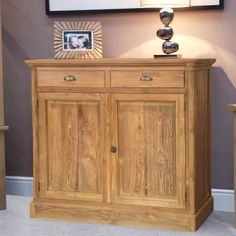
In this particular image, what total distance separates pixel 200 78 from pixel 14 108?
1.45 m

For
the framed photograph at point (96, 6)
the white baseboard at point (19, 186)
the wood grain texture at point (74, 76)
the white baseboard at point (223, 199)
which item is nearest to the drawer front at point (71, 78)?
the wood grain texture at point (74, 76)

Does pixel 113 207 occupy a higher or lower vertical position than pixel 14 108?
lower

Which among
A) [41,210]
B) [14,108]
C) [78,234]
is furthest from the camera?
[14,108]

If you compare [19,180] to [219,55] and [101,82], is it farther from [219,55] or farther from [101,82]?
[219,55]

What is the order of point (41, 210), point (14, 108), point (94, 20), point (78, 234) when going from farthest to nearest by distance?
point (14, 108)
point (94, 20)
point (41, 210)
point (78, 234)

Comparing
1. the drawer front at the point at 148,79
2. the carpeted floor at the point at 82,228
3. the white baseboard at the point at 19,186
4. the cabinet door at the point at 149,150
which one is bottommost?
the carpeted floor at the point at 82,228

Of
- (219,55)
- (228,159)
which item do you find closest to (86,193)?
(228,159)

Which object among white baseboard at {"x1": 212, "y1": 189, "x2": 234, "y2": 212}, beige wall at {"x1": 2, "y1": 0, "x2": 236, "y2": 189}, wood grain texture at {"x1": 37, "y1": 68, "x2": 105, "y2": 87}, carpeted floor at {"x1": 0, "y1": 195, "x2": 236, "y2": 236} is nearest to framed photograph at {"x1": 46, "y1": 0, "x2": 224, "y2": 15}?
beige wall at {"x1": 2, "y1": 0, "x2": 236, "y2": 189}

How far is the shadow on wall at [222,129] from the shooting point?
12.3ft

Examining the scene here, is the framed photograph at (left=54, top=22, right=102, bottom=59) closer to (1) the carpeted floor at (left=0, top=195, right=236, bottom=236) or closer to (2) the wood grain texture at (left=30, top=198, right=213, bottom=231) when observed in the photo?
(2) the wood grain texture at (left=30, top=198, right=213, bottom=231)

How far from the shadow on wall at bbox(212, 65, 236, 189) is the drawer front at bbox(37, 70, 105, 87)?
0.77 meters

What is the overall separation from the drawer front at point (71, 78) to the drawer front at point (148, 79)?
0.09m

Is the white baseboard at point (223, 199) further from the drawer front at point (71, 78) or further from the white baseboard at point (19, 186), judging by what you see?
the white baseboard at point (19, 186)

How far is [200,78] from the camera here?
3465 millimetres
